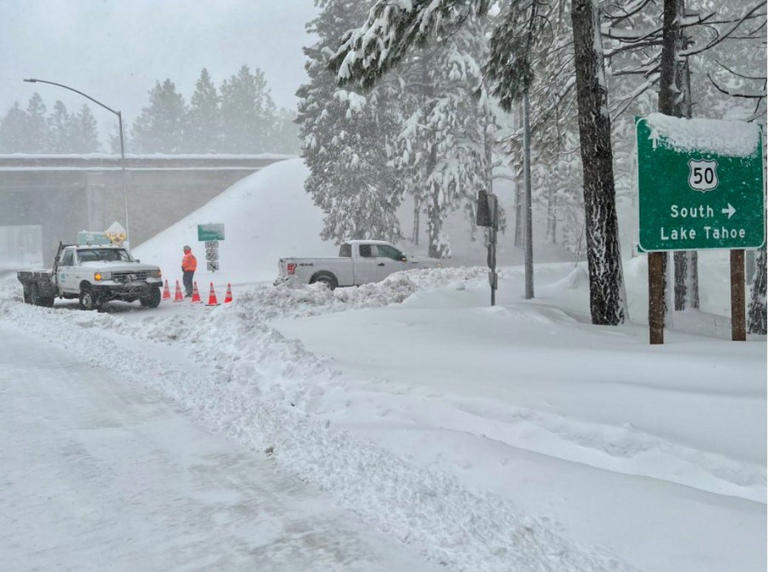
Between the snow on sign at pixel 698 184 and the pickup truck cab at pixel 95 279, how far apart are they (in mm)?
14382

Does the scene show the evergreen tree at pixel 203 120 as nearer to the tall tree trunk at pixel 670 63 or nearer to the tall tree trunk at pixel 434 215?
the tall tree trunk at pixel 434 215

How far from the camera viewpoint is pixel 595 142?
10.1 meters

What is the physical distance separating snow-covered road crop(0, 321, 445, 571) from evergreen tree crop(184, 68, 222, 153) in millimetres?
94575

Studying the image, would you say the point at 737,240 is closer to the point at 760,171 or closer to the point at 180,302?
the point at 760,171

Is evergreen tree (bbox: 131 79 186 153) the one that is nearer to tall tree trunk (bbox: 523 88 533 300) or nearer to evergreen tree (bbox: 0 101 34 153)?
evergreen tree (bbox: 0 101 34 153)

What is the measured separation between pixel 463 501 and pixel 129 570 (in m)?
2.10

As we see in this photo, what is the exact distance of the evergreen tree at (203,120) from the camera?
95312 mm

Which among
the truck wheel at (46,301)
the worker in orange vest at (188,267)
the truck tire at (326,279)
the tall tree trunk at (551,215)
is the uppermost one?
the tall tree trunk at (551,215)

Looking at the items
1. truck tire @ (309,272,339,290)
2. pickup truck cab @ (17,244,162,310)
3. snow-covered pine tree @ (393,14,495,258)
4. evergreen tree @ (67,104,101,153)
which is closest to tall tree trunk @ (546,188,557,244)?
Result: snow-covered pine tree @ (393,14,495,258)

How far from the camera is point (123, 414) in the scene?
6805 millimetres

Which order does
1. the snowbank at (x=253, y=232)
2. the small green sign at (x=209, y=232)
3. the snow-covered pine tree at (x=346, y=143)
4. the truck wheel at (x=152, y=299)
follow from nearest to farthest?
1. the truck wheel at (x=152, y=299)
2. the small green sign at (x=209, y=232)
3. the snow-covered pine tree at (x=346, y=143)
4. the snowbank at (x=253, y=232)

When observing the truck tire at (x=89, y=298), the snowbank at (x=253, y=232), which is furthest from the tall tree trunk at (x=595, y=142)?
the snowbank at (x=253, y=232)

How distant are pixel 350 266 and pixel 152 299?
20.6 ft

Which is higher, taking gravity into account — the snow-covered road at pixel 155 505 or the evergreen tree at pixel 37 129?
the evergreen tree at pixel 37 129
